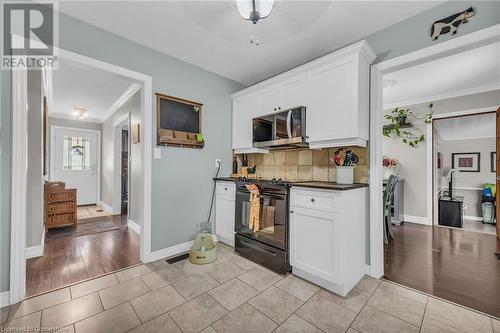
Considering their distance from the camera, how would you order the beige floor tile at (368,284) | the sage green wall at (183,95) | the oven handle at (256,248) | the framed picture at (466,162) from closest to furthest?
the sage green wall at (183,95), the beige floor tile at (368,284), the oven handle at (256,248), the framed picture at (466,162)

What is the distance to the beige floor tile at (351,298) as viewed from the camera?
1.70 m

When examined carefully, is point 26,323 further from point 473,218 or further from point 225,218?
point 473,218

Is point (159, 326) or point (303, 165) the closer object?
point (159, 326)

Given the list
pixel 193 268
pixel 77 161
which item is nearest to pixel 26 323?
pixel 193 268

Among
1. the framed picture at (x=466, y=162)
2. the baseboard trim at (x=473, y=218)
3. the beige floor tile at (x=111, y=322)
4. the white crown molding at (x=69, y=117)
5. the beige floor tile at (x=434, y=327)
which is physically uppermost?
the white crown molding at (x=69, y=117)

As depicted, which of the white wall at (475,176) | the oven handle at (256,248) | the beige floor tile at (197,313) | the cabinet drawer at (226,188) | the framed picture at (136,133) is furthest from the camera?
the white wall at (475,176)

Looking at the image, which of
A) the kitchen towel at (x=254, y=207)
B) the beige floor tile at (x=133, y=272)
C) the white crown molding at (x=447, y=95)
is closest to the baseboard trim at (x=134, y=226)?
the beige floor tile at (x=133, y=272)

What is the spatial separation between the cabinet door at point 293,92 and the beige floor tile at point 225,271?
1938 mm

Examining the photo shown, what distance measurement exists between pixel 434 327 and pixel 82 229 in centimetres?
481

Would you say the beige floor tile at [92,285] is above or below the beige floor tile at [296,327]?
above

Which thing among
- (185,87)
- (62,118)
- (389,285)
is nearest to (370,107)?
(389,285)

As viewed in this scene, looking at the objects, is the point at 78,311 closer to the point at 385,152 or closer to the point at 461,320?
the point at 461,320

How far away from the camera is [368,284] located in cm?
204

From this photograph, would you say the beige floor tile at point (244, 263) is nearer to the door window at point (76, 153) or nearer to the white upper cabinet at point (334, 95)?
the white upper cabinet at point (334, 95)
